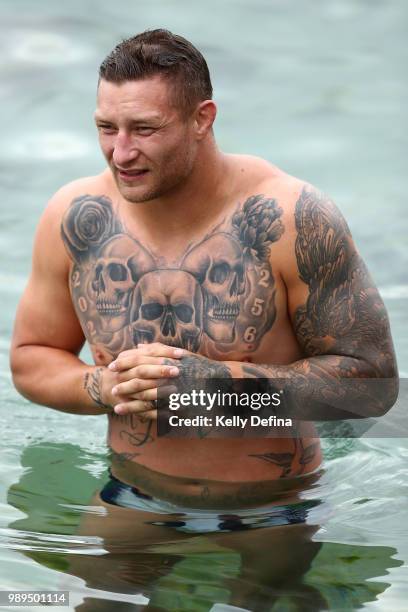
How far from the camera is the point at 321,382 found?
4.38 meters

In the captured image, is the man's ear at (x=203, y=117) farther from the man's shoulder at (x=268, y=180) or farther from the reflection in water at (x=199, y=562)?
the reflection in water at (x=199, y=562)

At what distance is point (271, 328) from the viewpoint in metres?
4.45

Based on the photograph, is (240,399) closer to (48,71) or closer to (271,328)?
(271,328)

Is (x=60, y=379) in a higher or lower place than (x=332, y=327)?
lower

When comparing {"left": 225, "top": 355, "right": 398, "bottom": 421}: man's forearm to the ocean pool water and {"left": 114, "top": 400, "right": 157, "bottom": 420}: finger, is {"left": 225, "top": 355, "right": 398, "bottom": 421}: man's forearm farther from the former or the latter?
the ocean pool water

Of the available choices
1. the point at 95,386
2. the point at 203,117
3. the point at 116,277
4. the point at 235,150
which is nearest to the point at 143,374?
the point at 95,386

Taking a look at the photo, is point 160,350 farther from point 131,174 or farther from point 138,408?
point 131,174

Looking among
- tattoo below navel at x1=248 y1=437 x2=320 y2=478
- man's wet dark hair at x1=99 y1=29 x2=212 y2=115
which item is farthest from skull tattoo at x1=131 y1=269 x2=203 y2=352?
man's wet dark hair at x1=99 y1=29 x2=212 y2=115

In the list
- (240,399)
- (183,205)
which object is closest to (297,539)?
(240,399)

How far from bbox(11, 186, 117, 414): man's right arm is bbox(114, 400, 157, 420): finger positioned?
0.85 ft

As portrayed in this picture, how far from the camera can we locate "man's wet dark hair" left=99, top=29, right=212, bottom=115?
4.23 m

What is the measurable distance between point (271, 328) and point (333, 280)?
25 cm

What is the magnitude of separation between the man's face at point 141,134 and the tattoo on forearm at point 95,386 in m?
0.59

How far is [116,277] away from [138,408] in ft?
1.62
